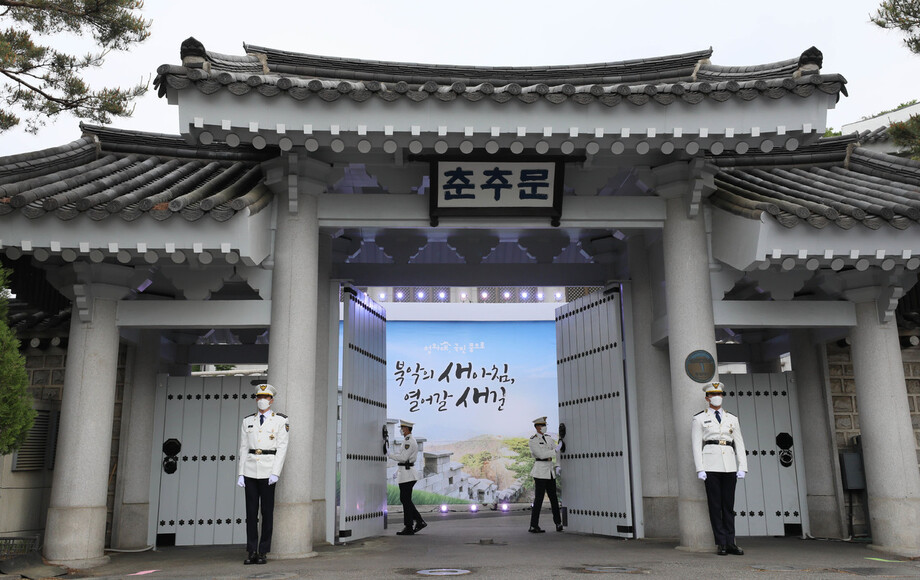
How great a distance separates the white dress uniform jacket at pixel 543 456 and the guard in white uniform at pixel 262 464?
499cm

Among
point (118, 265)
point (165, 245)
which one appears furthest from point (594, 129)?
point (118, 265)

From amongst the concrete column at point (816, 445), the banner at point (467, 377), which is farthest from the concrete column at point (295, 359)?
the banner at point (467, 377)

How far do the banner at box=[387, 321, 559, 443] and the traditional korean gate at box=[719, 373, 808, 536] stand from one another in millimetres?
8437

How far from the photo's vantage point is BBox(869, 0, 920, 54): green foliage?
8289 millimetres

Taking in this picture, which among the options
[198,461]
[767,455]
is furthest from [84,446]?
[767,455]

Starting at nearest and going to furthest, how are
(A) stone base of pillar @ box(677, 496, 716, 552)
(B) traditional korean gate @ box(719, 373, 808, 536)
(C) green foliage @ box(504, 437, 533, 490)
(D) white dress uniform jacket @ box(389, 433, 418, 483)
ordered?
(A) stone base of pillar @ box(677, 496, 716, 552) < (B) traditional korean gate @ box(719, 373, 808, 536) < (D) white dress uniform jacket @ box(389, 433, 418, 483) < (C) green foliage @ box(504, 437, 533, 490)

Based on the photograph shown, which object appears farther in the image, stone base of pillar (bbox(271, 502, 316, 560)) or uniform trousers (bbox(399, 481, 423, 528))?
uniform trousers (bbox(399, 481, 423, 528))

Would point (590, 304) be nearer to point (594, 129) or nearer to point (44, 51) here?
point (594, 129)

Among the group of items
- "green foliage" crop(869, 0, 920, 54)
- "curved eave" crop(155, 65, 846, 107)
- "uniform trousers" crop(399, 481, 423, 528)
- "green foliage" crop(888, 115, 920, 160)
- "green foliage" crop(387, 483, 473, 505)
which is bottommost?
"green foliage" crop(387, 483, 473, 505)

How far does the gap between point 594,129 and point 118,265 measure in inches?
A: 180

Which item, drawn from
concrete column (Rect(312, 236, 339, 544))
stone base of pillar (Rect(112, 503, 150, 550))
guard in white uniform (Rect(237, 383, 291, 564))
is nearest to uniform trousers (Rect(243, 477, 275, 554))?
guard in white uniform (Rect(237, 383, 291, 564))

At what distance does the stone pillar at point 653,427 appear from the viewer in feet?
29.5

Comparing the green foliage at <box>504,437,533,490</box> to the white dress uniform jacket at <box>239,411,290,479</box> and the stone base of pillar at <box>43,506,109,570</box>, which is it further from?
the stone base of pillar at <box>43,506,109,570</box>

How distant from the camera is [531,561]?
667cm
